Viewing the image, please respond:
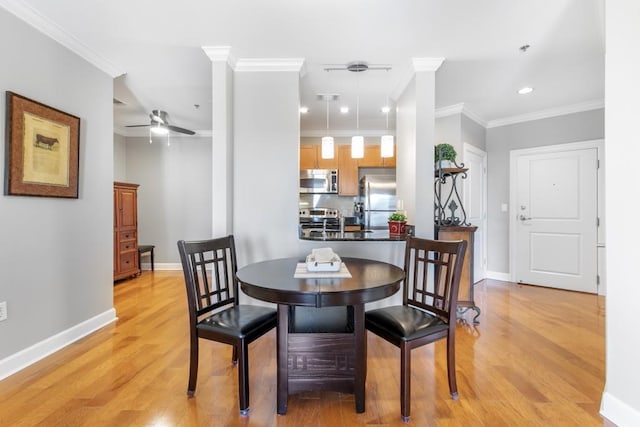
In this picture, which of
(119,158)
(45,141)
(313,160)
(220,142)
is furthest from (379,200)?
(119,158)

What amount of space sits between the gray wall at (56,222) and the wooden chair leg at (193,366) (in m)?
1.32

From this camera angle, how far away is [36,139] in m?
2.30

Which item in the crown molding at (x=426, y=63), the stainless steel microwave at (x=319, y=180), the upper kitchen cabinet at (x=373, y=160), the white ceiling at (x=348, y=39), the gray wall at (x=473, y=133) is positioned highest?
the white ceiling at (x=348, y=39)

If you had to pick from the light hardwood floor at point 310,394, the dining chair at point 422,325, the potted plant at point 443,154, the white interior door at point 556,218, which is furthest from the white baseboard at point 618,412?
the white interior door at point 556,218

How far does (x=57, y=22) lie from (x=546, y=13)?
3453mm

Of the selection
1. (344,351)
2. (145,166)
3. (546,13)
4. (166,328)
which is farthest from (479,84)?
(145,166)

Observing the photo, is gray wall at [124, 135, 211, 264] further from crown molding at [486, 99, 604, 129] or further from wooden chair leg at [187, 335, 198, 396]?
crown molding at [486, 99, 604, 129]

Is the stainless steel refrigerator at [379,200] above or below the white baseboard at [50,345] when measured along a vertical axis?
above

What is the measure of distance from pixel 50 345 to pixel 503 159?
5590 mm

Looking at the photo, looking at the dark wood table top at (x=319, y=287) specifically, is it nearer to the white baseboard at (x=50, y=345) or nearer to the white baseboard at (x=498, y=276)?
the white baseboard at (x=50, y=345)

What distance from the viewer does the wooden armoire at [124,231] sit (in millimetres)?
4535

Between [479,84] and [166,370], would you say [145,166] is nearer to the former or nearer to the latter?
[166,370]

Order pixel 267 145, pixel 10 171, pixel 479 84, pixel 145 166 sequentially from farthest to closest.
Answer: pixel 145 166 < pixel 479 84 < pixel 267 145 < pixel 10 171

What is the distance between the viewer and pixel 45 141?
2.37 meters
